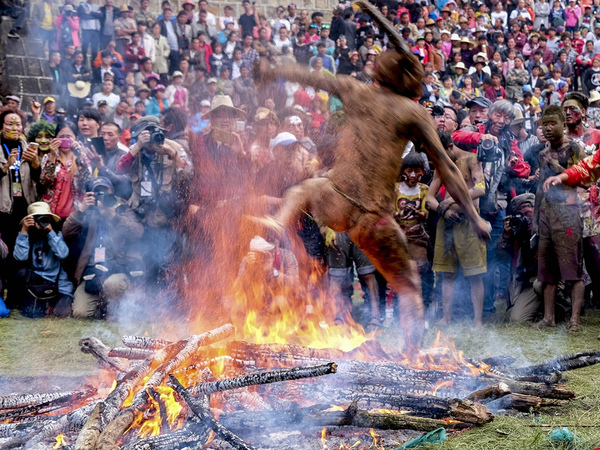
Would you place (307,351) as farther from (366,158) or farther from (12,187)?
(12,187)

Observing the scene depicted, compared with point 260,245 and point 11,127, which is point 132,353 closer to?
point 260,245

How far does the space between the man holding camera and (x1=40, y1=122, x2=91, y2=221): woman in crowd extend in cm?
593

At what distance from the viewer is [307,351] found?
6039 mm

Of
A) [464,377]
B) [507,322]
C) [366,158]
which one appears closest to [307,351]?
[464,377]

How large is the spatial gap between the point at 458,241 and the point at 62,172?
5373mm

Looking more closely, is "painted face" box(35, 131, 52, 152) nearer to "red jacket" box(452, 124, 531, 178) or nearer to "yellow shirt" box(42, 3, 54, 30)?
"red jacket" box(452, 124, 531, 178)

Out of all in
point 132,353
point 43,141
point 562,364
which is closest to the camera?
point 132,353

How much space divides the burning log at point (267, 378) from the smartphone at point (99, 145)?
18.1ft

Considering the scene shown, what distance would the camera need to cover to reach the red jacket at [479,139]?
9.14 meters

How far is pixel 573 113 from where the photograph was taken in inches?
354

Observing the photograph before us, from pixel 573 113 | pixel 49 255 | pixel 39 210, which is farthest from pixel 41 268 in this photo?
pixel 573 113

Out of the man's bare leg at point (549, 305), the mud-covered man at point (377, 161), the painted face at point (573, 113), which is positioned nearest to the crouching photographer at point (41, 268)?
the mud-covered man at point (377, 161)

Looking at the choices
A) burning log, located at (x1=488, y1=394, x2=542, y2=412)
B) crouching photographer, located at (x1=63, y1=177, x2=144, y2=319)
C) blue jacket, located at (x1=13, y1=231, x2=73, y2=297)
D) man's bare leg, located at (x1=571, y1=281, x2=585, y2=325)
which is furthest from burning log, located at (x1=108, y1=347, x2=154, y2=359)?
man's bare leg, located at (x1=571, y1=281, x2=585, y2=325)

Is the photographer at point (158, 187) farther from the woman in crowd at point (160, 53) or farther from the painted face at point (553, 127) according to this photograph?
the woman in crowd at point (160, 53)
